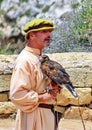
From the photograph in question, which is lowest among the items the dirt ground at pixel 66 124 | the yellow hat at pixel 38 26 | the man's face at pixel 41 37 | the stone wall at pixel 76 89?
the dirt ground at pixel 66 124

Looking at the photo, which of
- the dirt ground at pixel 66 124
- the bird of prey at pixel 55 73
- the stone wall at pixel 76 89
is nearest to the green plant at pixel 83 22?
the stone wall at pixel 76 89

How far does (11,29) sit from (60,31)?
4.67 metres

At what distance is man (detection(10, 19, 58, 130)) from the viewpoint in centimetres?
337

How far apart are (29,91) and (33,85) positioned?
67mm

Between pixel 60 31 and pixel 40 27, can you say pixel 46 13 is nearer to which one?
pixel 60 31

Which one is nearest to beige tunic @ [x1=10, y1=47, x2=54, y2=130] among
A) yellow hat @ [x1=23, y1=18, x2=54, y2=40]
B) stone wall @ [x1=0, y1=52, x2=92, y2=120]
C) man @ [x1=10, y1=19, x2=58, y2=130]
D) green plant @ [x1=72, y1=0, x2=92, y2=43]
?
man @ [x1=10, y1=19, x2=58, y2=130]

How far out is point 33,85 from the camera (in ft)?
11.3

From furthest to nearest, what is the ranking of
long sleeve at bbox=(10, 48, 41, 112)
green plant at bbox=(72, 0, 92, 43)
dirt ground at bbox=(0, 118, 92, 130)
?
green plant at bbox=(72, 0, 92, 43), dirt ground at bbox=(0, 118, 92, 130), long sleeve at bbox=(10, 48, 41, 112)

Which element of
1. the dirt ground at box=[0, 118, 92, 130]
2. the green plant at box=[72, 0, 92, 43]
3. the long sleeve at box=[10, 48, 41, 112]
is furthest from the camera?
the green plant at box=[72, 0, 92, 43]

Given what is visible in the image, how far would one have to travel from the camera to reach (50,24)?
11.3 feet

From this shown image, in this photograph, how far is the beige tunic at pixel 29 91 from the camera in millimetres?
3367

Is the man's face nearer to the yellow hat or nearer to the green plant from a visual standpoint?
the yellow hat

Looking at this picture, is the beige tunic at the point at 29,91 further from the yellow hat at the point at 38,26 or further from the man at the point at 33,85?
the yellow hat at the point at 38,26

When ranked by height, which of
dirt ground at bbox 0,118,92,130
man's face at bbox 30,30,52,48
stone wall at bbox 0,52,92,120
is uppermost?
man's face at bbox 30,30,52,48
